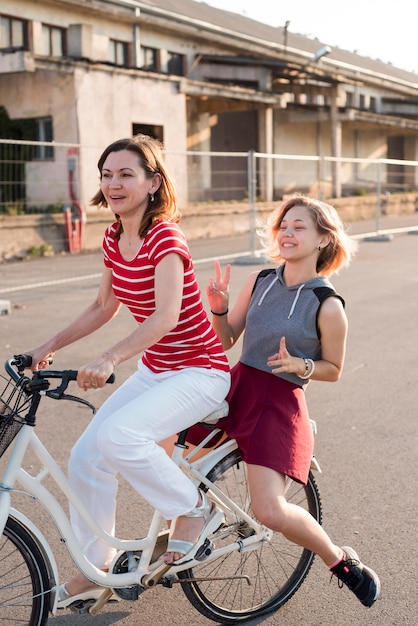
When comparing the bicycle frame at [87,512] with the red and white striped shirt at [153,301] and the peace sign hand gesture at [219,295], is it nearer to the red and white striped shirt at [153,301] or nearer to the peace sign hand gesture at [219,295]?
the red and white striped shirt at [153,301]

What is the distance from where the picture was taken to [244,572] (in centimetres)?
353

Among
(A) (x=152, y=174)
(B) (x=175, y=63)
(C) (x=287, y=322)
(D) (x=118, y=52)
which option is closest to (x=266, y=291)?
(C) (x=287, y=322)

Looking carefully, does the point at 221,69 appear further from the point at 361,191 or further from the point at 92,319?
the point at 92,319

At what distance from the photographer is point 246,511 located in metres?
3.34

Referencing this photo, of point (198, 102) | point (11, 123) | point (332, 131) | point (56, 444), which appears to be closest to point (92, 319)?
point (56, 444)

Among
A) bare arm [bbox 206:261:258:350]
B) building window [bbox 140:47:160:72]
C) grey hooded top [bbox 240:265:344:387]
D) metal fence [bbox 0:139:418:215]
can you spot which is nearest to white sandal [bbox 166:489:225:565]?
grey hooded top [bbox 240:265:344:387]

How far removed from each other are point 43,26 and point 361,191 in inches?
640

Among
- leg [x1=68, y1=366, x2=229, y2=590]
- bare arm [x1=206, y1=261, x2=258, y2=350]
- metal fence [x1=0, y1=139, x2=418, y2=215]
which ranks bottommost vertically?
leg [x1=68, y1=366, x2=229, y2=590]

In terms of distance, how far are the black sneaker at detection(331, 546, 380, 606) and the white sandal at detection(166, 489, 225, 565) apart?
0.50m

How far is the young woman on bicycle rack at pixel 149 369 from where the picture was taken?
2.93m

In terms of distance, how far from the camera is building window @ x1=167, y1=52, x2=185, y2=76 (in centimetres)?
3122

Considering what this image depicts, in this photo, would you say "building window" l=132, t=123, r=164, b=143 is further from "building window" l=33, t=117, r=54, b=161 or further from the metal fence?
"building window" l=33, t=117, r=54, b=161

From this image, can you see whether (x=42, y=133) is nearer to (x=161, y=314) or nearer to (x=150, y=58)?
(x=150, y=58)

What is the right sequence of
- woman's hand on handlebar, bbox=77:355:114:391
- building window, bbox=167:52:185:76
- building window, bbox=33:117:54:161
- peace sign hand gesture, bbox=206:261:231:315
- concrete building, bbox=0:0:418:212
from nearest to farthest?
1. woman's hand on handlebar, bbox=77:355:114:391
2. peace sign hand gesture, bbox=206:261:231:315
3. concrete building, bbox=0:0:418:212
4. building window, bbox=33:117:54:161
5. building window, bbox=167:52:185:76
